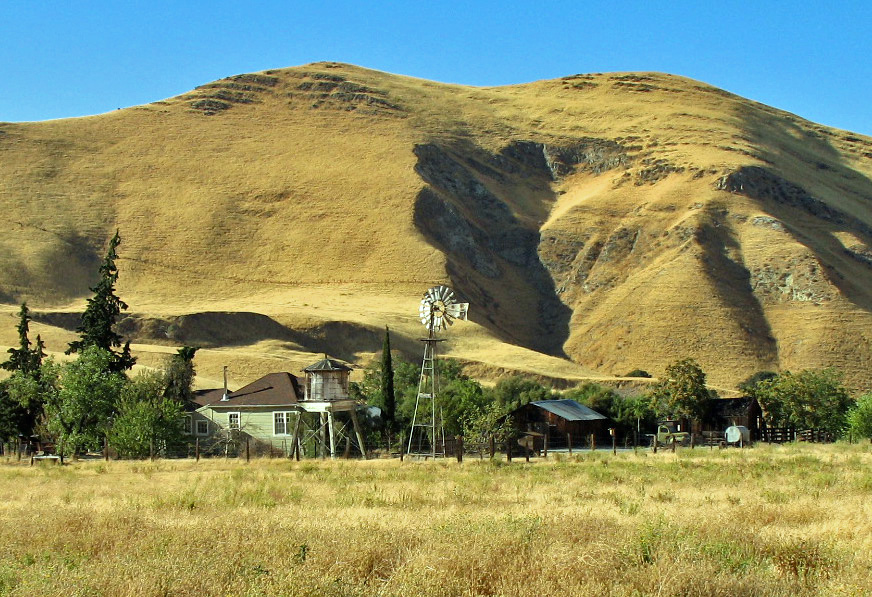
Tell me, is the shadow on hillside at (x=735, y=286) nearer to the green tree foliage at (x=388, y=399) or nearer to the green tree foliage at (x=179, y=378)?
the green tree foliage at (x=388, y=399)

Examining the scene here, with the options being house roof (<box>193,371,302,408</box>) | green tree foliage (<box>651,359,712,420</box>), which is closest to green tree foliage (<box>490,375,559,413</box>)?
green tree foliage (<box>651,359,712,420</box>)

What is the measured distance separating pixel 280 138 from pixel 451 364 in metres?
83.7

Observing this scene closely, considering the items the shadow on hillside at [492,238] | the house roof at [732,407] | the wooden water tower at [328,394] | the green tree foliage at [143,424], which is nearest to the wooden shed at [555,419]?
the house roof at [732,407]

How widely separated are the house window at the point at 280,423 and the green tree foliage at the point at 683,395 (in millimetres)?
23211

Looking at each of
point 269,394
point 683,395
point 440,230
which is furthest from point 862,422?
point 440,230

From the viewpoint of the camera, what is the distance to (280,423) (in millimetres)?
50406

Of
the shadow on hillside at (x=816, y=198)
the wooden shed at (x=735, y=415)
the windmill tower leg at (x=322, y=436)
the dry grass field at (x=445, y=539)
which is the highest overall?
the shadow on hillside at (x=816, y=198)

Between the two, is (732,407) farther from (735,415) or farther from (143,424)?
(143,424)

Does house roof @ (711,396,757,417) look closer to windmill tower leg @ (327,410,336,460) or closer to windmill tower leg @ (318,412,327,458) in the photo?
windmill tower leg @ (318,412,327,458)

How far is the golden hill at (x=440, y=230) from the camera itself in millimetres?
102000

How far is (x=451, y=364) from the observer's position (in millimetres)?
72750

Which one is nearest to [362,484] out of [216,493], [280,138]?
[216,493]

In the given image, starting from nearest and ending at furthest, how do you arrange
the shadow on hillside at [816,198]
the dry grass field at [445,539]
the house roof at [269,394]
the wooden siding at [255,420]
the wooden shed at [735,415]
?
the dry grass field at [445,539], the wooden siding at [255,420], the house roof at [269,394], the wooden shed at [735,415], the shadow on hillside at [816,198]

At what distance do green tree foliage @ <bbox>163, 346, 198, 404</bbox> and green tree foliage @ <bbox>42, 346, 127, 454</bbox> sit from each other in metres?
5.96
